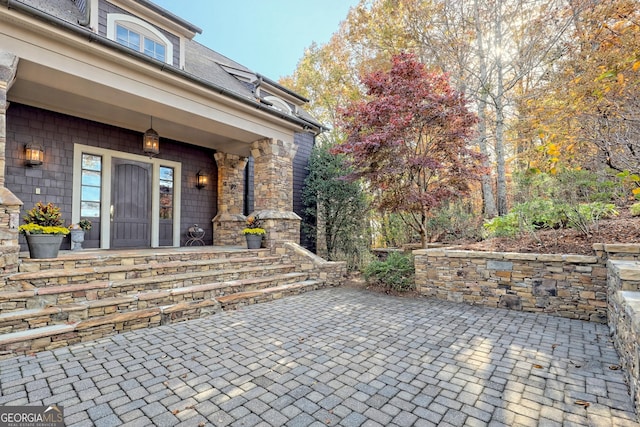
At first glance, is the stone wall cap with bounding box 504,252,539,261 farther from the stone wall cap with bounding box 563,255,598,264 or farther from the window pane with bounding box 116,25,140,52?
the window pane with bounding box 116,25,140,52

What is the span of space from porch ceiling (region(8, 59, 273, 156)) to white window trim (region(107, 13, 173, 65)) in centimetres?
121

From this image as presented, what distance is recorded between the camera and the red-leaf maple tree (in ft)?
18.5

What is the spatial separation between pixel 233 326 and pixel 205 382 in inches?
55.0

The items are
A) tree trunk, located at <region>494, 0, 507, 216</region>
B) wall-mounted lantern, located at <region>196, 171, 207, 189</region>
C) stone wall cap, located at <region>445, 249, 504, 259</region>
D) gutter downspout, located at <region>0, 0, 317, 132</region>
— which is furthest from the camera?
wall-mounted lantern, located at <region>196, 171, 207, 189</region>

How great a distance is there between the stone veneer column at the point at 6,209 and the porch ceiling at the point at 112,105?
0.25 meters

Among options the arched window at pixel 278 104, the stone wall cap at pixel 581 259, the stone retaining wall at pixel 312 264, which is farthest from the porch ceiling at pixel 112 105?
the stone wall cap at pixel 581 259

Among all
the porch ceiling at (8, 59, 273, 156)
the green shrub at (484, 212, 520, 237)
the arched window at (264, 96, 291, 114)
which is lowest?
the green shrub at (484, 212, 520, 237)

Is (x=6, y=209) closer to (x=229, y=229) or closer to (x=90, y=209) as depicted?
(x=90, y=209)

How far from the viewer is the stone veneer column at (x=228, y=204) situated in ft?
26.5

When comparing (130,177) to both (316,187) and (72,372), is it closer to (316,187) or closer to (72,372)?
(316,187)

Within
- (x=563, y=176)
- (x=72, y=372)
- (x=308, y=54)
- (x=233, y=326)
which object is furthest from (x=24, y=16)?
(x=308, y=54)

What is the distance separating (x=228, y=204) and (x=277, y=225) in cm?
203

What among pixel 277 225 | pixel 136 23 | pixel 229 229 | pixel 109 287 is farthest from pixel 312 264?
pixel 136 23

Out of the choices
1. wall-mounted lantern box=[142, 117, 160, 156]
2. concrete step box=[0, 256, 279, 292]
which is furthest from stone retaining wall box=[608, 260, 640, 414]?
wall-mounted lantern box=[142, 117, 160, 156]
